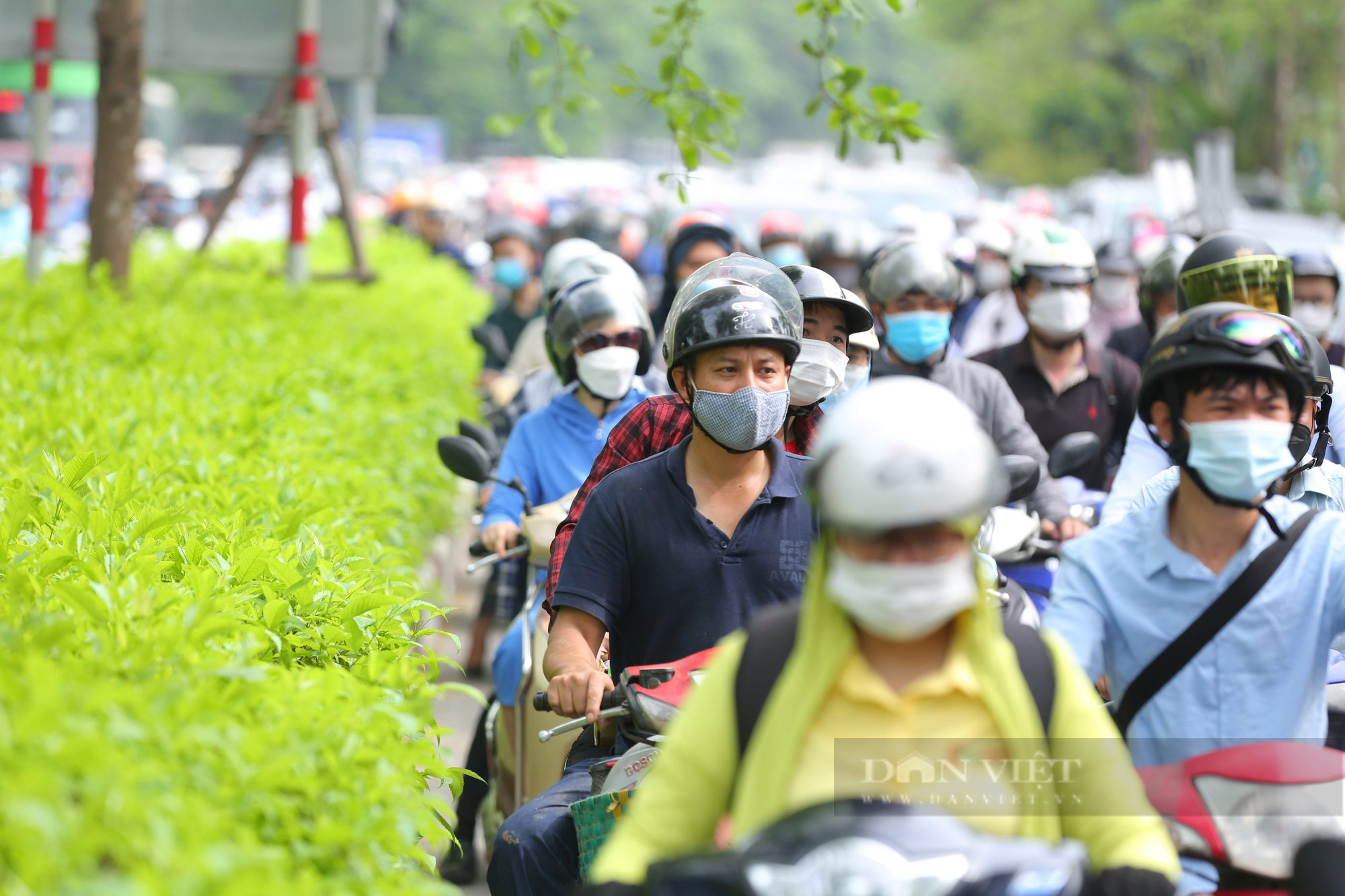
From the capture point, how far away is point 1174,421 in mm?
3541

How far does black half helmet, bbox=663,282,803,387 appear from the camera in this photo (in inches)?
175

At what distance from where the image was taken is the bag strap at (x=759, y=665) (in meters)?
2.90

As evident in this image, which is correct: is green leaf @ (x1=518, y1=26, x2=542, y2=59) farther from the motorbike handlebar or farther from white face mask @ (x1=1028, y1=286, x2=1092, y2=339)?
the motorbike handlebar

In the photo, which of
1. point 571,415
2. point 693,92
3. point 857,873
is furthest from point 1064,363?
point 857,873

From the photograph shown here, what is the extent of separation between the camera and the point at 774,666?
2934 millimetres

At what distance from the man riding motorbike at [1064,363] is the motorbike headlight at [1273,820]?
4.49 m

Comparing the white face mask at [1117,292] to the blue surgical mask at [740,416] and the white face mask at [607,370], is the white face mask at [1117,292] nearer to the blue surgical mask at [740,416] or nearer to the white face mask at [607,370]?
the white face mask at [607,370]

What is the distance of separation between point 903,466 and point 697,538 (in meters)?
1.74

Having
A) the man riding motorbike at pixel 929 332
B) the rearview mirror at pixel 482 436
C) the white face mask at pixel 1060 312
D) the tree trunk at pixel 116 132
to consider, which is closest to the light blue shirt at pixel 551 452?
the rearview mirror at pixel 482 436

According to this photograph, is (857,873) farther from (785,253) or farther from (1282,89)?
(1282,89)

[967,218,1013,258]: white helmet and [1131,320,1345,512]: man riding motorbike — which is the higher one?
[967,218,1013,258]: white helmet

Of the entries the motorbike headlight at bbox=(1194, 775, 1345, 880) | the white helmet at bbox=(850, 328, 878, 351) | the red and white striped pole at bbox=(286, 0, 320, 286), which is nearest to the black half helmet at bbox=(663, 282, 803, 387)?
the white helmet at bbox=(850, 328, 878, 351)

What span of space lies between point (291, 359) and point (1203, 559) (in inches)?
233

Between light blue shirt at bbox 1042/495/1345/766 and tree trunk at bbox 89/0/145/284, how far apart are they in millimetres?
8344
